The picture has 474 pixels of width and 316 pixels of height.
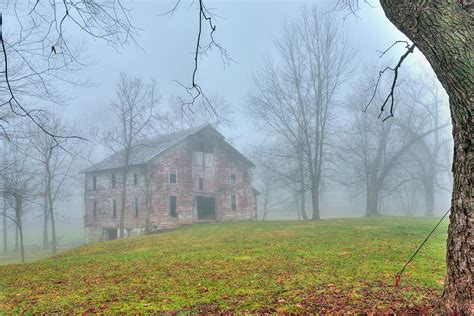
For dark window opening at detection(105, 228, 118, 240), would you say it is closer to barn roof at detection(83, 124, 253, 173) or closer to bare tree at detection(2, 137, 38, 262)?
barn roof at detection(83, 124, 253, 173)

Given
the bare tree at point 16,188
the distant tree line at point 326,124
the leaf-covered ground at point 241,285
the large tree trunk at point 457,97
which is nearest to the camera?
the large tree trunk at point 457,97

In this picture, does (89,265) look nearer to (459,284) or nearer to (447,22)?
(459,284)

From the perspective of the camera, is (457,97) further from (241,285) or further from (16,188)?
(16,188)

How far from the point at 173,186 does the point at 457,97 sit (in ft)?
98.5

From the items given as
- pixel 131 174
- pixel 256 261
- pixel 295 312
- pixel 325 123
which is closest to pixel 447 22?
pixel 295 312

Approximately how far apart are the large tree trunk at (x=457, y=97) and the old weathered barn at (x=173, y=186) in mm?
27169


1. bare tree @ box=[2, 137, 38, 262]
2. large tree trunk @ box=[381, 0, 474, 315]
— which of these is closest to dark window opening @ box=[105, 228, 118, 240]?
bare tree @ box=[2, 137, 38, 262]

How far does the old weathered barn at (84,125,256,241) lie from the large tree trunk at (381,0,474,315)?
27.2m

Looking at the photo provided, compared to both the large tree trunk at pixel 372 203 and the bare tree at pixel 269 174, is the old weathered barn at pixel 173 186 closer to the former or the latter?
the bare tree at pixel 269 174

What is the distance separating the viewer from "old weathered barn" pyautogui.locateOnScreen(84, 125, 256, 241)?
31.0 metres

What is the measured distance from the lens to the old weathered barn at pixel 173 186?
31047 millimetres

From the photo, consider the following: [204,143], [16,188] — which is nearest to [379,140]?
[204,143]

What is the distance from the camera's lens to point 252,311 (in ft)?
13.0

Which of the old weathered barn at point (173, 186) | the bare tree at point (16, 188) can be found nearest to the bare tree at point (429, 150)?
the old weathered barn at point (173, 186)
